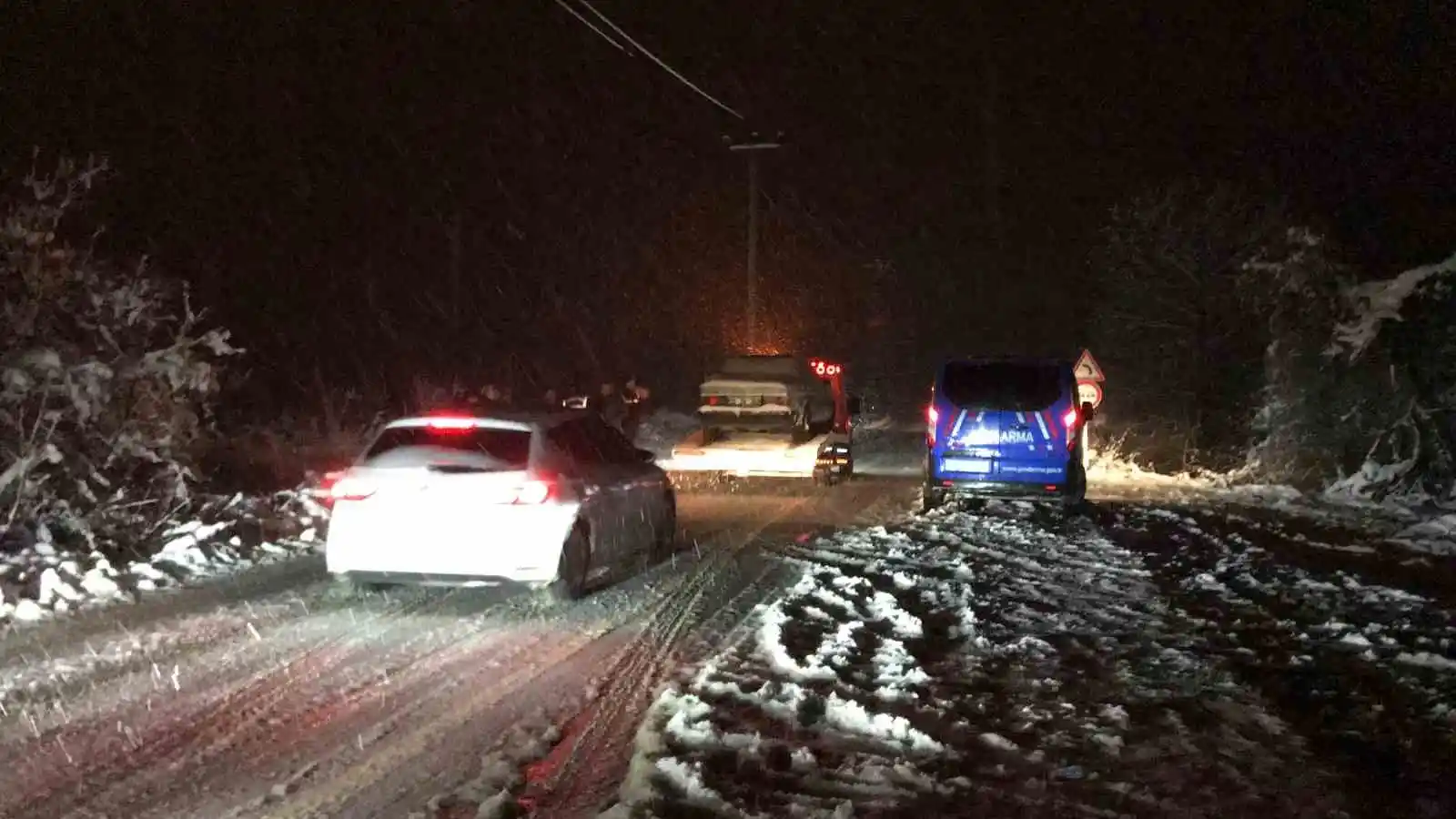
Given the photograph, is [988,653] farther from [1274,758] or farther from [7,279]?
[7,279]

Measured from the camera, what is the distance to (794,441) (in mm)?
21547

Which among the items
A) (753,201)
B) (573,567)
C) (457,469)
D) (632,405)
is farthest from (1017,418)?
(753,201)

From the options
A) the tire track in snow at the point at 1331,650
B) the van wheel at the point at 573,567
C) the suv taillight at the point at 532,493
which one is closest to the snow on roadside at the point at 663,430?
the tire track in snow at the point at 1331,650

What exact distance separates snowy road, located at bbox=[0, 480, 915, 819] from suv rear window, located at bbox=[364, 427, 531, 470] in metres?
1.20

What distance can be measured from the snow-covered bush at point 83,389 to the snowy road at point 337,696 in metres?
2.34

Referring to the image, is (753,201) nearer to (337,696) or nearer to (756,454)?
(756,454)

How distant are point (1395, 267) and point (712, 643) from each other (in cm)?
1641

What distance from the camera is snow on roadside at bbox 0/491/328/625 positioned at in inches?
412

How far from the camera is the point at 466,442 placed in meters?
10.9

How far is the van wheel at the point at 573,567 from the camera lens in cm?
1057

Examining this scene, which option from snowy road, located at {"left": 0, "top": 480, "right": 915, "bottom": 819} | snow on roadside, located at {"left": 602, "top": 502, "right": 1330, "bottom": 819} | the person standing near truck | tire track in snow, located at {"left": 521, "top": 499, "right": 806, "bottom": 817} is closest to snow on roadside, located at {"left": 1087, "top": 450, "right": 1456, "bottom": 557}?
snow on roadside, located at {"left": 602, "top": 502, "right": 1330, "bottom": 819}

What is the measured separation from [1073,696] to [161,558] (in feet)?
28.2

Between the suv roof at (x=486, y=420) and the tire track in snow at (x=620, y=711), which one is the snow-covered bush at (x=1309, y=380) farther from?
the suv roof at (x=486, y=420)

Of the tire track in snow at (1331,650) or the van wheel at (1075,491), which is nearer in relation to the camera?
the tire track in snow at (1331,650)
